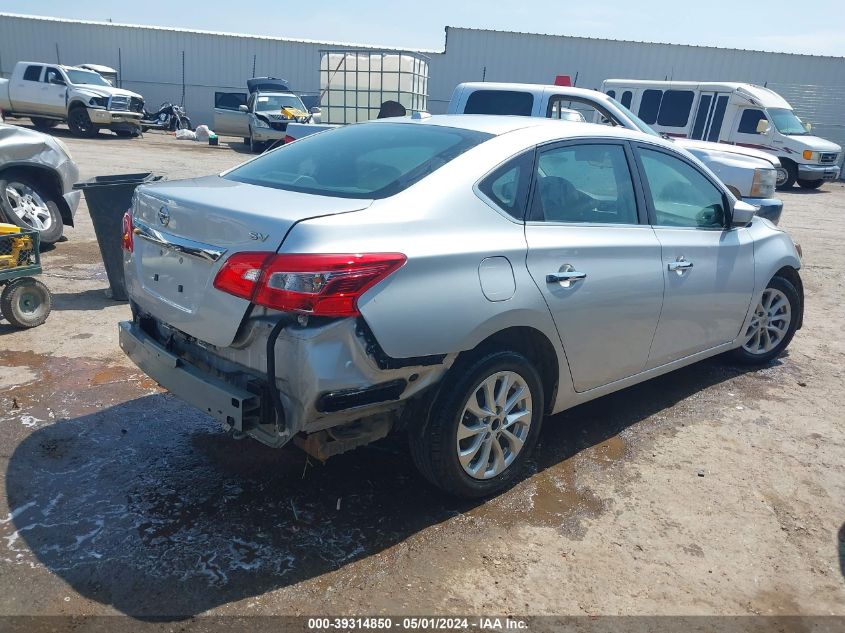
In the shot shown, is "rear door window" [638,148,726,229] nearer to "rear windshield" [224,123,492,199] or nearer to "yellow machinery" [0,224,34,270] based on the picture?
"rear windshield" [224,123,492,199]

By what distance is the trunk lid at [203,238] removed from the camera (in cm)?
267

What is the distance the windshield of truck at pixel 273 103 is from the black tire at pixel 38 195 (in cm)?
1442

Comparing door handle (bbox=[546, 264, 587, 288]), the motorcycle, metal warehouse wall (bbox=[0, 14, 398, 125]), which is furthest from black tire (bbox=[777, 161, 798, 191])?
the motorcycle

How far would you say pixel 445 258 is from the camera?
9.19ft

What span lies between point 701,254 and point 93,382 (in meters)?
3.88

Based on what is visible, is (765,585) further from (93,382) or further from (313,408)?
(93,382)

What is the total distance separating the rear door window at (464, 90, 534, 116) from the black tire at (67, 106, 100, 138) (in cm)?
1740

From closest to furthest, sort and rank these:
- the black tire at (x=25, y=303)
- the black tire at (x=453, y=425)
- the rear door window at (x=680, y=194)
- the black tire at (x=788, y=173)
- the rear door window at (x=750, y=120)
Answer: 1. the black tire at (x=453, y=425)
2. the rear door window at (x=680, y=194)
3. the black tire at (x=25, y=303)
4. the rear door window at (x=750, y=120)
5. the black tire at (x=788, y=173)

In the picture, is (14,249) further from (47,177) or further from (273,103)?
(273,103)

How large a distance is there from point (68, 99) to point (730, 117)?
19.3 metres

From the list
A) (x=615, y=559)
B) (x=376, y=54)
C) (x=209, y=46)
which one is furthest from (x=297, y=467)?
(x=209, y=46)

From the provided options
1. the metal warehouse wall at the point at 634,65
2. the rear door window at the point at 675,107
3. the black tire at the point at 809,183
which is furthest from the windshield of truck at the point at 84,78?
the black tire at the point at 809,183

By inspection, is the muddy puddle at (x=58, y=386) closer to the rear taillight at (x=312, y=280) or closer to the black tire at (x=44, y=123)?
the rear taillight at (x=312, y=280)

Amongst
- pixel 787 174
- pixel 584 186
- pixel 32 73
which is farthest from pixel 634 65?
pixel 584 186
